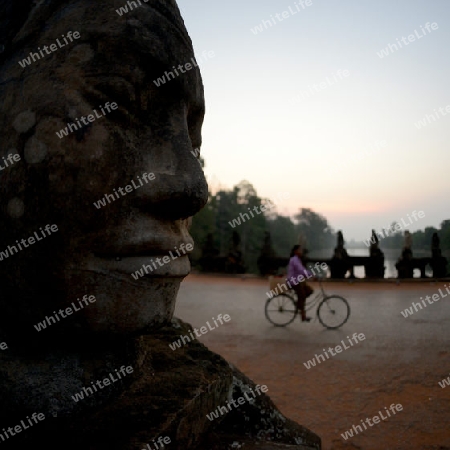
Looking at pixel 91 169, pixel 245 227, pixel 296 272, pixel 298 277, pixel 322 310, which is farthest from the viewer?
Result: pixel 245 227

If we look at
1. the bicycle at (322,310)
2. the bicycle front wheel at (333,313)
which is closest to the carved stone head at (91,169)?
the bicycle at (322,310)

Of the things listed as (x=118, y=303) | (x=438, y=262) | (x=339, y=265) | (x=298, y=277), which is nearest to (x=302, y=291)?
(x=298, y=277)

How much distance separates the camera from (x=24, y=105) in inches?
54.3

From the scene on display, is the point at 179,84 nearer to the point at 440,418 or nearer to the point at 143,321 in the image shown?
the point at 143,321

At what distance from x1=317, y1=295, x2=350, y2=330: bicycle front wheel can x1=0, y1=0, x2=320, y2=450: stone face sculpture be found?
8766 millimetres

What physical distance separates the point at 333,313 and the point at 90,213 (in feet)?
30.6

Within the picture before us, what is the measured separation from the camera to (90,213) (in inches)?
53.2

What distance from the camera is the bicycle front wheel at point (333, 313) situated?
9836mm

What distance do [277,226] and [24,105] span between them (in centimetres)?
8639

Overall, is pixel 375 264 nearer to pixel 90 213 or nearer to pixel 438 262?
pixel 438 262

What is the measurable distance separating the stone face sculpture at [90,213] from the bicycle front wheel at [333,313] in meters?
8.77

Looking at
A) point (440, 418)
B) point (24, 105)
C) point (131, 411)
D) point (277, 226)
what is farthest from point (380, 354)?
point (277, 226)

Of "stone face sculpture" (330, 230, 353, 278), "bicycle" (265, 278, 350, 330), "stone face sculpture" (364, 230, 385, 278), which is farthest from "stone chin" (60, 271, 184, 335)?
"stone face sculpture" (364, 230, 385, 278)

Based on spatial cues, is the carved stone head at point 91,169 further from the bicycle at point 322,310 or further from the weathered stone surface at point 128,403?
the bicycle at point 322,310
